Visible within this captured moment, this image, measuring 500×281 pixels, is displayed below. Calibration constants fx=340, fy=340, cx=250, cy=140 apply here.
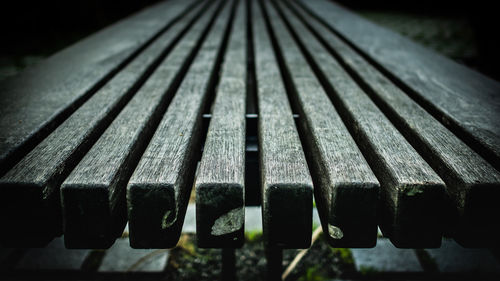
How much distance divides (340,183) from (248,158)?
1.30ft

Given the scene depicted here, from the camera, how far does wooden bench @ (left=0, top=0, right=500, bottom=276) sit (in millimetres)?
695

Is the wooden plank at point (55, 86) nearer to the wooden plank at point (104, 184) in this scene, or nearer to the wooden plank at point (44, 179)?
the wooden plank at point (44, 179)

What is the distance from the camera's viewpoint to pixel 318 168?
81 centimetres

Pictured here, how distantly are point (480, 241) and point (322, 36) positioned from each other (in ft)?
5.51

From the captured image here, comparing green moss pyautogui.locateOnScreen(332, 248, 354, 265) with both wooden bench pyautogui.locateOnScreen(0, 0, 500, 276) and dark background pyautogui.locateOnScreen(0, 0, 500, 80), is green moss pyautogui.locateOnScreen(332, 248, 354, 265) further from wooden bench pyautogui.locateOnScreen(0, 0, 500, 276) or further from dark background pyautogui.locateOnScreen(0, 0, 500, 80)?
dark background pyautogui.locateOnScreen(0, 0, 500, 80)

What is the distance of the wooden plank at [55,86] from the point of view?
89 cm

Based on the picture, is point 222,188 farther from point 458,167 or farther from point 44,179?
point 458,167

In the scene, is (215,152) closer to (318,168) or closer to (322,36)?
(318,168)

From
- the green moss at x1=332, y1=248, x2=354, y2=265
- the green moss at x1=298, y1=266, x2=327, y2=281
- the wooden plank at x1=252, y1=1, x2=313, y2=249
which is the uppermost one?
the wooden plank at x1=252, y1=1, x2=313, y2=249

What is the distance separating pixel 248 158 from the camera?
3.39 ft

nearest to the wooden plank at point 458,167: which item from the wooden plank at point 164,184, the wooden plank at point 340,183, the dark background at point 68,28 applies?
the wooden plank at point 340,183

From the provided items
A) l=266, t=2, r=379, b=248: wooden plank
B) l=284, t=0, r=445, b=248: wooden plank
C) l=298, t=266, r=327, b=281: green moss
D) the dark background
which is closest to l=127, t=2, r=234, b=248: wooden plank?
l=266, t=2, r=379, b=248: wooden plank

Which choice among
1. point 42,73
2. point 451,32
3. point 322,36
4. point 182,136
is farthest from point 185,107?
point 451,32

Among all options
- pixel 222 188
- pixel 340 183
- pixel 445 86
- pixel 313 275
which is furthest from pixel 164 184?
pixel 313 275
